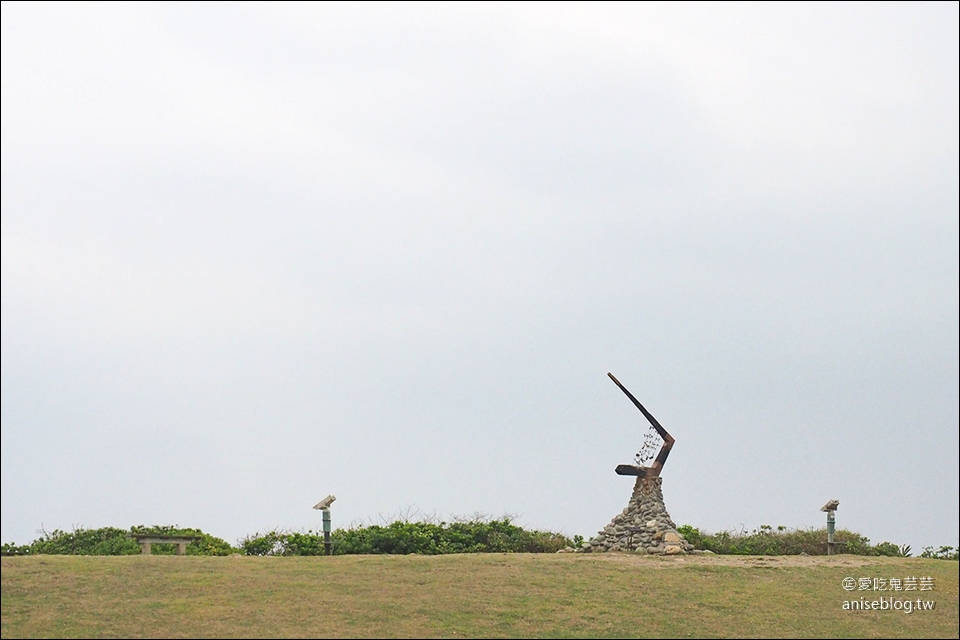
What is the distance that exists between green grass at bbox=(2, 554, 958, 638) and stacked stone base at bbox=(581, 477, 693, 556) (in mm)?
2170

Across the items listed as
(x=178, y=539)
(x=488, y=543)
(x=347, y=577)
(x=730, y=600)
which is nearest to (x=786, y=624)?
(x=730, y=600)

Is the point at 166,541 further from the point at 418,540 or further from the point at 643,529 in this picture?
the point at 643,529

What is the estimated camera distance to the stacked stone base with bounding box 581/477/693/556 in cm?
2130

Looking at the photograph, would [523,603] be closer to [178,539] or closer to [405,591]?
[405,591]

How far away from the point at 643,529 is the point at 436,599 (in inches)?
305

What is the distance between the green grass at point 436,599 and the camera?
45.8 feet

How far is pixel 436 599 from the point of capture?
15344 millimetres

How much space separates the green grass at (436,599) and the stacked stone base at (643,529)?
217cm

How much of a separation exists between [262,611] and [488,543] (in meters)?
9.67

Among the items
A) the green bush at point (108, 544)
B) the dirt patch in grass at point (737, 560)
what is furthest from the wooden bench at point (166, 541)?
the dirt patch in grass at point (737, 560)

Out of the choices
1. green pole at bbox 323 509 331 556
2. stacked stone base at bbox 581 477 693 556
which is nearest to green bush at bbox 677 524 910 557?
stacked stone base at bbox 581 477 693 556

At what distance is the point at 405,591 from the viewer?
1581 centimetres

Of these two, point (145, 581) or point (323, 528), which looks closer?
point (145, 581)

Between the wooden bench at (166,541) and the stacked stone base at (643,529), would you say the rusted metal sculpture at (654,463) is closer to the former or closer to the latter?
the stacked stone base at (643,529)
